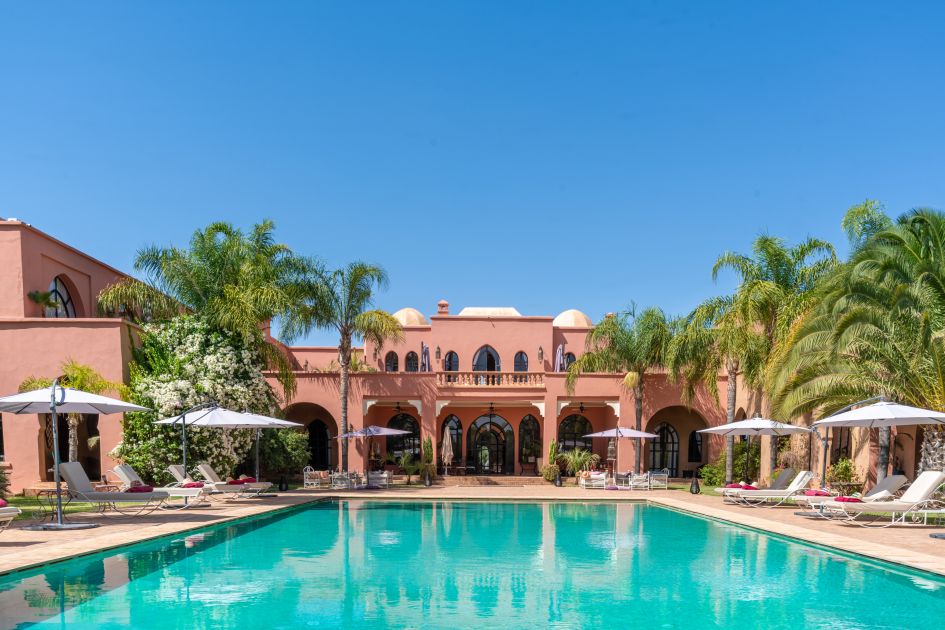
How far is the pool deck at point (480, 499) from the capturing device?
418 inches

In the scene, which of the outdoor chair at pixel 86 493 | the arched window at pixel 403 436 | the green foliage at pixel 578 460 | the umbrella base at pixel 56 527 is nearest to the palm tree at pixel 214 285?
the outdoor chair at pixel 86 493

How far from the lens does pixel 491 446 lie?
3069 cm

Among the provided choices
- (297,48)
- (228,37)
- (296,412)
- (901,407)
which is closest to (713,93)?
(901,407)

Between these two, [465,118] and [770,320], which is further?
[770,320]

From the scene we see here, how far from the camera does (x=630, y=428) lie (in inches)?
1022

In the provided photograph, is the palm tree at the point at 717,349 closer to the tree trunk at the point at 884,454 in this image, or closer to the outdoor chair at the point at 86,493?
the tree trunk at the point at 884,454

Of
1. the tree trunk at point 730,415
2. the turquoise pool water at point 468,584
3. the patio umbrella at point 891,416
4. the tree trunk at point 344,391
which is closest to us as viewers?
the turquoise pool water at point 468,584

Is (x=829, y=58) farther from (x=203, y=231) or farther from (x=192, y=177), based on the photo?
(x=203, y=231)

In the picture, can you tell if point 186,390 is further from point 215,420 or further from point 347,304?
point 347,304

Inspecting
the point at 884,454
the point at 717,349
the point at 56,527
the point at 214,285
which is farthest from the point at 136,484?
the point at 884,454

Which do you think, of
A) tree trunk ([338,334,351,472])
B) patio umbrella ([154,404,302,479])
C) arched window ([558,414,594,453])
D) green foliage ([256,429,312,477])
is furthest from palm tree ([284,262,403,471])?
arched window ([558,414,594,453])

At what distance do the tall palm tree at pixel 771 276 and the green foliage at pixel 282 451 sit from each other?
1526 cm

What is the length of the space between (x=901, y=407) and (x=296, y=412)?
22.1m

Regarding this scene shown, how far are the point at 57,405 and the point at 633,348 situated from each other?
1812 cm
